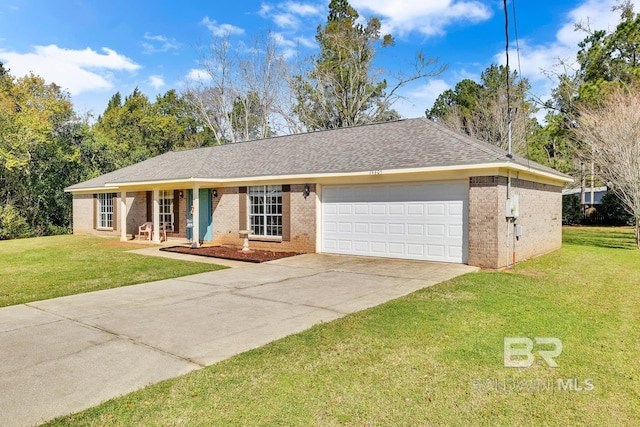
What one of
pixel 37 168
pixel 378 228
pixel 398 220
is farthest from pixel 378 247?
pixel 37 168

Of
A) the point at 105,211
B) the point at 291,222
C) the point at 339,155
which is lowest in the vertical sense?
the point at 291,222

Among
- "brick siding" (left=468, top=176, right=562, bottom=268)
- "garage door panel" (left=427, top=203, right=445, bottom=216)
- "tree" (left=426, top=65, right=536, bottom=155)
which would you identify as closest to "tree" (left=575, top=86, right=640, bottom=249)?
"brick siding" (left=468, top=176, right=562, bottom=268)

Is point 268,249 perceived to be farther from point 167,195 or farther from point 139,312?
point 139,312

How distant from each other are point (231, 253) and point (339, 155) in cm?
502

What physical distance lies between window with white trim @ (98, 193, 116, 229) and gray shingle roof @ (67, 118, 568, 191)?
765mm

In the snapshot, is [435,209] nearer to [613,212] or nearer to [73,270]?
[73,270]

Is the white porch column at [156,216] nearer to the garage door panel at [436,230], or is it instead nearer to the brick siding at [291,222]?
the brick siding at [291,222]

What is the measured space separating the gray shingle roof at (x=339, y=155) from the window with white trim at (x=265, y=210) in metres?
0.69

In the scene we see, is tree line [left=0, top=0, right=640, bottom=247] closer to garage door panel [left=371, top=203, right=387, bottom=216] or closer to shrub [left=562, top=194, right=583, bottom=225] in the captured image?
shrub [left=562, top=194, right=583, bottom=225]

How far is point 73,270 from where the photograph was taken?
10789mm

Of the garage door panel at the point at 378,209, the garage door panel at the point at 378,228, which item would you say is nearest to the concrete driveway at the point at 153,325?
A: the garage door panel at the point at 378,228

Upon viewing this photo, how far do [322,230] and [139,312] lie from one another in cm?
798

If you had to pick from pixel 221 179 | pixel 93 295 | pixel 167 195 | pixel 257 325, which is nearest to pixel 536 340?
pixel 257 325

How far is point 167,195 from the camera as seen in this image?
18250 millimetres
